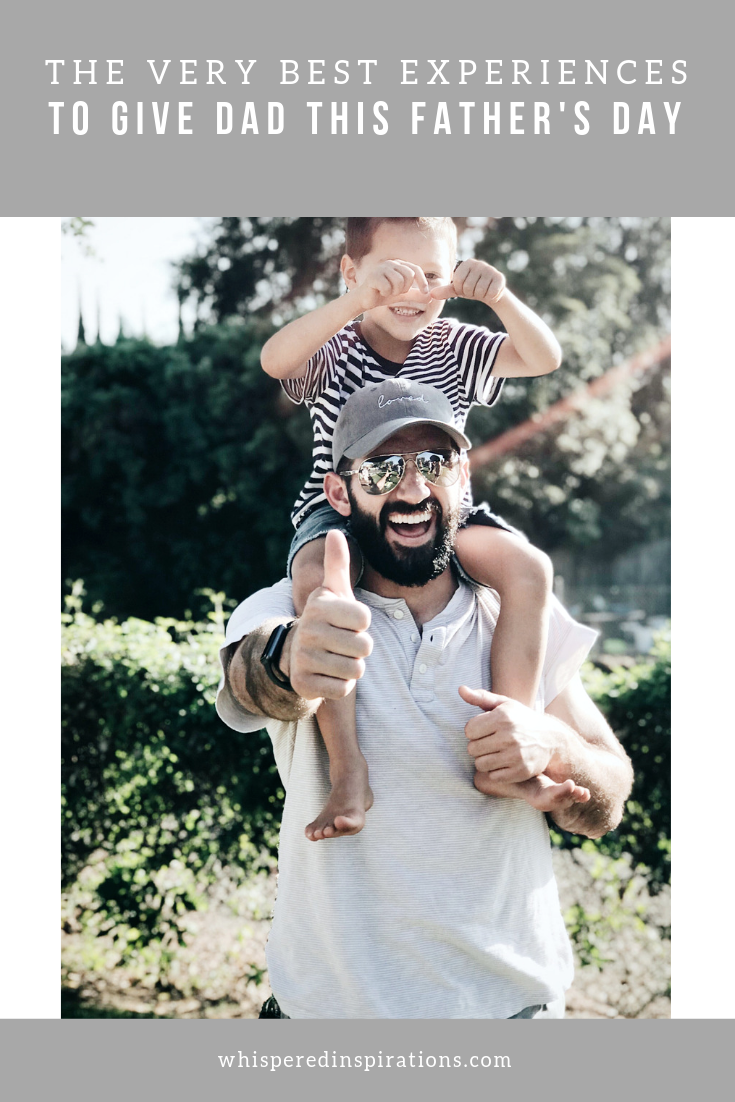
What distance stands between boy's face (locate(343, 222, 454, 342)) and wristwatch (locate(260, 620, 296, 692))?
0.96m

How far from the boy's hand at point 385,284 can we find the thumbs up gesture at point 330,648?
847 mm

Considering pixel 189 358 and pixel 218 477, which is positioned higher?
pixel 189 358

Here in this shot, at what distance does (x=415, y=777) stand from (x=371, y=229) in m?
1.50

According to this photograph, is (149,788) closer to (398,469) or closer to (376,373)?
(376,373)

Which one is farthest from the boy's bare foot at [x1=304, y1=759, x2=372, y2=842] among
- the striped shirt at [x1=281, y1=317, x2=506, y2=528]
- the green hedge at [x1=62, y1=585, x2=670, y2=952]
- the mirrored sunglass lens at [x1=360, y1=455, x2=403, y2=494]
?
the green hedge at [x1=62, y1=585, x2=670, y2=952]

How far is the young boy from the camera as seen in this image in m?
2.12

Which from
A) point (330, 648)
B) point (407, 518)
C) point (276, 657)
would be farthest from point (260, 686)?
point (407, 518)

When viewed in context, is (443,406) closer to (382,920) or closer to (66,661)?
(382,920)

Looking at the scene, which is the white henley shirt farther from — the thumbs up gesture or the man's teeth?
the thumbs up gesture

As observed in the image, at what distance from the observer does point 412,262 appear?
7.83 ft

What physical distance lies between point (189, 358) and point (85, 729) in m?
8.24

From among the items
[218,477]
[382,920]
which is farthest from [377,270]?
[218,477]
